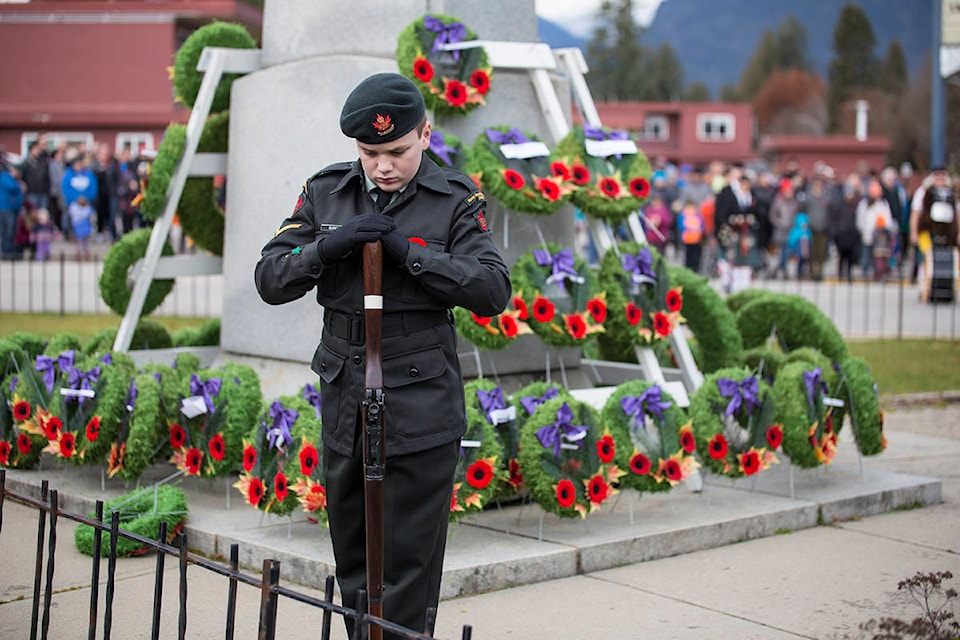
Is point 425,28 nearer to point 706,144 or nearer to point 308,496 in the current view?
point 308,496

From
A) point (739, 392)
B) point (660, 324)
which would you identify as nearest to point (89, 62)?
point (660, 324)

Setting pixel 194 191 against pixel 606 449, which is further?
pixel 194 191

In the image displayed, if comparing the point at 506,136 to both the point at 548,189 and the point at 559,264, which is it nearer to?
the point at 548,189

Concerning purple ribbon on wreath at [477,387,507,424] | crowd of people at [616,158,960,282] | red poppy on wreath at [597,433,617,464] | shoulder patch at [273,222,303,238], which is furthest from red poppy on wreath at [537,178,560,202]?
crowd of people at [616,158,960,282]

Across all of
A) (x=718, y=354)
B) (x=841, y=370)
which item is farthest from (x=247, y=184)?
(x=841, y=370)

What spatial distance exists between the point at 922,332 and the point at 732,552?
10.5 metres

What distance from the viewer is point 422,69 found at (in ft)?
20.3

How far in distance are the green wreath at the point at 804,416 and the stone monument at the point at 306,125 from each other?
131cm

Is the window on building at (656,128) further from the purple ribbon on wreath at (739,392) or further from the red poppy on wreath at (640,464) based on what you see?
the red poppy on wreath at (640,464)

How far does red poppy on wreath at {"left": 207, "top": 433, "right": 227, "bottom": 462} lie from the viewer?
18.9 ft

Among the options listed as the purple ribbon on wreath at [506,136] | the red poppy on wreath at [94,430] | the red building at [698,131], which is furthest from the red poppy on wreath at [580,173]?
the red building at [698,131]

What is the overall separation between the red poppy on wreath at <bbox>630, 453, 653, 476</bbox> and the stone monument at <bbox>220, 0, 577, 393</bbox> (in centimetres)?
128

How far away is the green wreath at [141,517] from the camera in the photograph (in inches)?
212

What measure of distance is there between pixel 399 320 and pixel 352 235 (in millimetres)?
348
